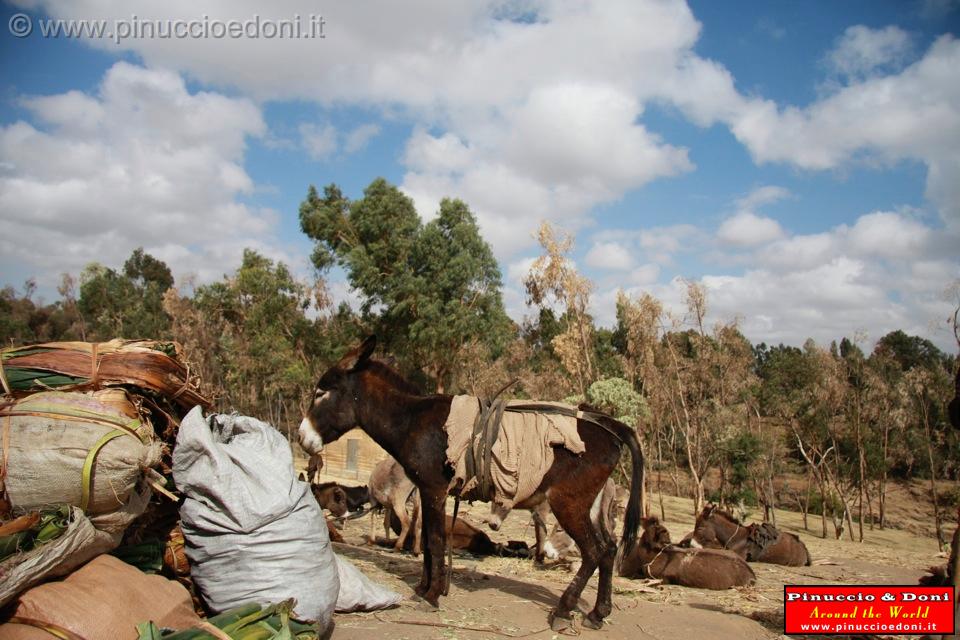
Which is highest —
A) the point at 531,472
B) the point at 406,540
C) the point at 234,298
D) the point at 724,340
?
the point at 234,298

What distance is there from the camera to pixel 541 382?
924 inches

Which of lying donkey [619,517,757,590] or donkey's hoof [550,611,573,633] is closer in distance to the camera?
donkey's hoof [550,611,573,633]

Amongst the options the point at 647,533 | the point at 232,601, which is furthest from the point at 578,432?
the point at 647,533

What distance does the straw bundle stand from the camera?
4.11 m

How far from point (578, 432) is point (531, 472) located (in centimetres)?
59

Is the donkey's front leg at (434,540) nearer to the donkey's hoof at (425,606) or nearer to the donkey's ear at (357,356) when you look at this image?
the donkey's hoof at (425,606)

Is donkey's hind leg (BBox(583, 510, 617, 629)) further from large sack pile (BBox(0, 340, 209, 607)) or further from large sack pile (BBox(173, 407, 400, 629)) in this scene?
large sack pile (BBox(0, 340, 209, 607))

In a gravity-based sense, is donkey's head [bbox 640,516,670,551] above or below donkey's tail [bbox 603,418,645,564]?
below

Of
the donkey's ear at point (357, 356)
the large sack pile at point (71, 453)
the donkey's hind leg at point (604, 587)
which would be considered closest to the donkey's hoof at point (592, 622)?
the donkey's hind leg at point (604, 587)

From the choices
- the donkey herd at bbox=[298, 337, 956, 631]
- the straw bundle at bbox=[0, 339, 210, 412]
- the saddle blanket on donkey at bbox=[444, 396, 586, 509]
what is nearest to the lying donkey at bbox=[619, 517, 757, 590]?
the donkey herd at bbox=[298, 337, 956, 631]

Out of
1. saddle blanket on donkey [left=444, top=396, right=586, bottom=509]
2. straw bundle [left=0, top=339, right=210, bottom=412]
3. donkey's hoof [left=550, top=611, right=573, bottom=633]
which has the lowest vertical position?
donkey's hoof [left=550, top=611, right=573, bottom=633]

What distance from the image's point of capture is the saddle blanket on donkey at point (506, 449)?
585cm

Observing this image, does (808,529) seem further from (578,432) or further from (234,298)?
(234,298)

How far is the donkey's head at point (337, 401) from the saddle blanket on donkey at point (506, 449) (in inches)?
43.7
